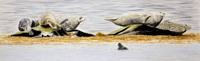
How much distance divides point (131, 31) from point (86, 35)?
1116mm

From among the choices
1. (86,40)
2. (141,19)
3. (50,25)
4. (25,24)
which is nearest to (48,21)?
(50,25)

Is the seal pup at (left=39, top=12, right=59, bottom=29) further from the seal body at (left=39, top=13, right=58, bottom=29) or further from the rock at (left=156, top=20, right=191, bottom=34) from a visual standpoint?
the rock at (left=156, top=20, right=191, bottom=34)

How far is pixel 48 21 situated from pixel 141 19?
7.06 feet

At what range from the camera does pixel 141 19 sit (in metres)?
8.11

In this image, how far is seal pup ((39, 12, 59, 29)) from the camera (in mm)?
7680

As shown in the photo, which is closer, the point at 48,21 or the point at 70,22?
the point at 48,21

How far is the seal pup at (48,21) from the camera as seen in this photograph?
7.68m

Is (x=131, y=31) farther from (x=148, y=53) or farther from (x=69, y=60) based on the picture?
(x=69, y=60)

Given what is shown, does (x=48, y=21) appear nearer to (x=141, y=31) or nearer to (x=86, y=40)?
(x=86, y=40)

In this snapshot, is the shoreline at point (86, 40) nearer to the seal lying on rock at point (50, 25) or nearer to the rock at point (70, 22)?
the seal lying on rock at point (50, 25)

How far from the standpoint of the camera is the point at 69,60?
388 centimetres

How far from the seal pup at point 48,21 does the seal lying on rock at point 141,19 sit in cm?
153

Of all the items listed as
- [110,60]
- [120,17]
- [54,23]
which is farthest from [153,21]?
[110,60]

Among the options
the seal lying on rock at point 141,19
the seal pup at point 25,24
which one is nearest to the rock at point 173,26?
the seal lying on rock at point 141,19
